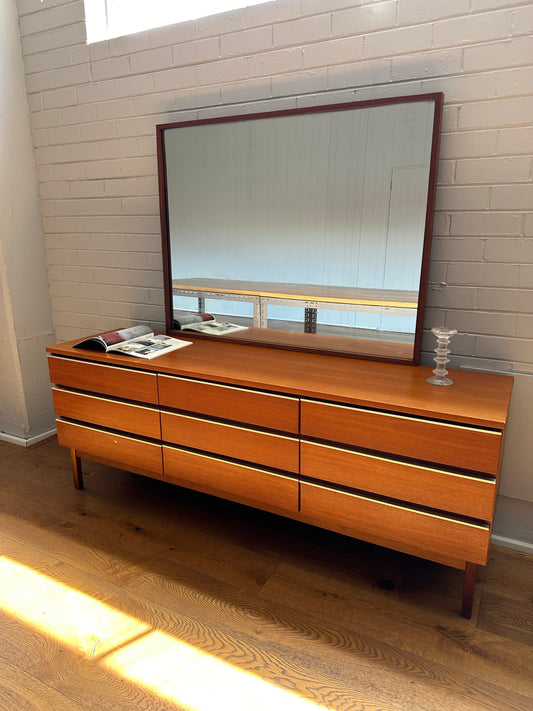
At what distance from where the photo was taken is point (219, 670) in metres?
1.44

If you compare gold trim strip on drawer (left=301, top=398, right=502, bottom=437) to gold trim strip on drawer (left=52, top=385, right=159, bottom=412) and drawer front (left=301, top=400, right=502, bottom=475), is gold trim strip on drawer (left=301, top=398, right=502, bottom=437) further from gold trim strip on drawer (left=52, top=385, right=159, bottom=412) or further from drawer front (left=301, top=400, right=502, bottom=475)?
gold trim strip on drawer (left=52, top=385, right=159, bottom=412)

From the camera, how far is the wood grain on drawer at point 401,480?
1.46m

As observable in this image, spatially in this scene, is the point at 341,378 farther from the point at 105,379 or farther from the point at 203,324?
the point at 105,379

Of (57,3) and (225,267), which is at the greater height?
(57,3)

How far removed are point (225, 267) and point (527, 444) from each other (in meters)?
1.47

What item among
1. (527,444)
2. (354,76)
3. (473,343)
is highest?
(354,76)

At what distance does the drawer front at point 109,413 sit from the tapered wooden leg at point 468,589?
1.28 metres

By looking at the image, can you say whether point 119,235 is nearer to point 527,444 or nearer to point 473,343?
point 473,343

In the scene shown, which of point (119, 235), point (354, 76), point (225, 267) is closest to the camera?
point (354, 76)

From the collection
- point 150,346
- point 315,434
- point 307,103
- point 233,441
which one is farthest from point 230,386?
point 307,103

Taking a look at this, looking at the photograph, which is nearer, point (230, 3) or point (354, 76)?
point (354, 76)

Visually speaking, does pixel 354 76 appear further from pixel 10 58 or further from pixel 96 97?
pixel 10 58

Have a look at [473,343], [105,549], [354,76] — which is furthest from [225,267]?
[105,549]

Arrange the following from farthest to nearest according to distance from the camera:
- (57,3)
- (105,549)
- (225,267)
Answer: (57,3) → (225,267) → (105,549)
